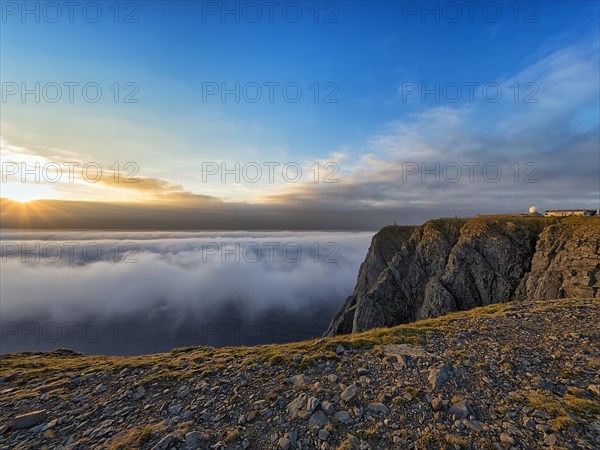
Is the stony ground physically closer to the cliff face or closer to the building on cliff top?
the cliff face

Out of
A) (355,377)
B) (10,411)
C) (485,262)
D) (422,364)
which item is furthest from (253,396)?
(485,262)

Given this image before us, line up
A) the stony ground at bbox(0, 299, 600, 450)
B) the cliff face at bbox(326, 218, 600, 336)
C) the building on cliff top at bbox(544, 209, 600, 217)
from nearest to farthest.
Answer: the stony ground at bbox(0, 299, 600, 450)
the cliff face at bbox(326, 218, 600, 336)
the building on cliff top at bbox(544, 209, 600, 217)

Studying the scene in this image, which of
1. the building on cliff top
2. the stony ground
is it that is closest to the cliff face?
the building on cliff top

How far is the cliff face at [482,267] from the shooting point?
3531 centimetres

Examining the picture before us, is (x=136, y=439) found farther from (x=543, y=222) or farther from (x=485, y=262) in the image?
(x=543, y=222)

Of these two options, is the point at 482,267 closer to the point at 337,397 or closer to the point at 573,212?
the point at 573,212

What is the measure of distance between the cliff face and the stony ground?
32390 mm

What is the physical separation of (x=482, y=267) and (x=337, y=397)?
53.2m

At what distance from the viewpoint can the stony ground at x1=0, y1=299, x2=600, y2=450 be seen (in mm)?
6734

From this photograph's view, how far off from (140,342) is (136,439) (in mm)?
195530

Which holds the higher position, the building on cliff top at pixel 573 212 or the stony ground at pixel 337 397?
the building on cliff top at pixel 573 212

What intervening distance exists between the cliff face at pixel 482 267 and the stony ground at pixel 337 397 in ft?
106

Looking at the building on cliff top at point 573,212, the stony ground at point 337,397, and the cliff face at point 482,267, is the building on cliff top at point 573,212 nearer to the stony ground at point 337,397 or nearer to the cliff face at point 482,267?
the cliff face at point 482,267

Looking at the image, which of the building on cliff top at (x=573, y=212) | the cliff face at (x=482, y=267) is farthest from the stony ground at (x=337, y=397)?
the building on cliff top at (x=573, y=212)
